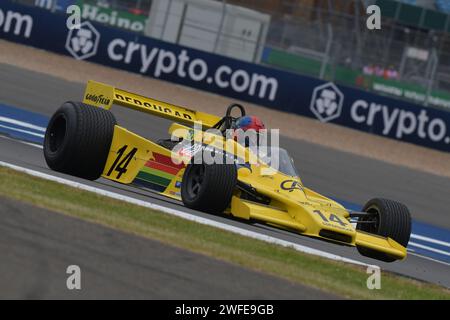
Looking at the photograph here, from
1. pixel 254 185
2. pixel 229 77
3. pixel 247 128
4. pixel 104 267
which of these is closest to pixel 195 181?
pixel 254 185

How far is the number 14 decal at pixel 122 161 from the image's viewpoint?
10680 millimetres

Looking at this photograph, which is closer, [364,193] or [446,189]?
[364,193]

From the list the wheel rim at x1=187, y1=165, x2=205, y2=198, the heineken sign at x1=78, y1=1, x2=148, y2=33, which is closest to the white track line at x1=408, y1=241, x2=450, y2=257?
the wheel rim at x1=187, y1=165, x2=205, y2=198

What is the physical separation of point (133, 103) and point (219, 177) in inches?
99.2

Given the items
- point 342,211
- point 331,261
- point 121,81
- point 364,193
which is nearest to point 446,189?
point 364,193

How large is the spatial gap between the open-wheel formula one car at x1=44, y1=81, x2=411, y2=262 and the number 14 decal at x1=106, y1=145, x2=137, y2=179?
0.03ft

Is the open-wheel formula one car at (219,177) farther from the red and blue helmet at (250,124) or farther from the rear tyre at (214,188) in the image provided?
the red and blue helmet at (250,124)

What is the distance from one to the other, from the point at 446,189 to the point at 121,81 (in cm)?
790

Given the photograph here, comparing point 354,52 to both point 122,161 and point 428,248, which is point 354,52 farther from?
point 122,161

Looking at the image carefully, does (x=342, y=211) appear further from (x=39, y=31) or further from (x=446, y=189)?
(x=39, y=31)

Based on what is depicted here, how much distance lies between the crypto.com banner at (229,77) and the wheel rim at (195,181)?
12.8 m

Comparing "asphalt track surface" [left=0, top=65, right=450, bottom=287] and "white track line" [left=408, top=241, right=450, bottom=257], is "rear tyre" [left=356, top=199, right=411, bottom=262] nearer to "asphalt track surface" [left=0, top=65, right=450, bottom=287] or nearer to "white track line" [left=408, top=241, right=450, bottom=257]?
"asphalt track surface" [left=0, top=65, right=450, bottom=287]

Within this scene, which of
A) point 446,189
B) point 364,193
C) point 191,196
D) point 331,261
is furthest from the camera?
point 446,189

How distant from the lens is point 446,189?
19828mm
